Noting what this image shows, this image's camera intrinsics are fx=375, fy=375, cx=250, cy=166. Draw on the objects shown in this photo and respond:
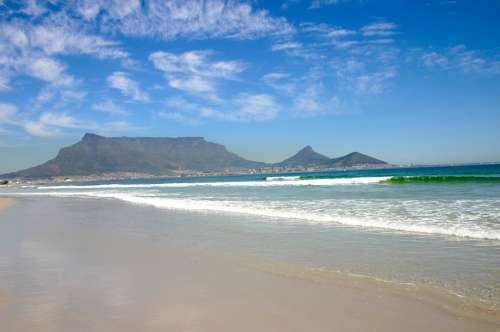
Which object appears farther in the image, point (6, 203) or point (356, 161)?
→ point (356, 161)

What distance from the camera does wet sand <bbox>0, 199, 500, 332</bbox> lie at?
12.3 ft

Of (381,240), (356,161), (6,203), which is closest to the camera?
(381,240)

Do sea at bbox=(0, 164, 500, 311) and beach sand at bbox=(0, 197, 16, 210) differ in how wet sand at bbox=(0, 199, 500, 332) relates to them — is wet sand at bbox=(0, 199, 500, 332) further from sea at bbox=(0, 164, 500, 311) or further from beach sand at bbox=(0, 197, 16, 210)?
beach sand at bbox=(0, 197, 16, 210)

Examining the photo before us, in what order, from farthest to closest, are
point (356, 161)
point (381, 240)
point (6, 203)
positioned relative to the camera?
point (356, 161) → point (6, 203) → point (381, 240)

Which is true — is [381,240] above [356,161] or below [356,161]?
below

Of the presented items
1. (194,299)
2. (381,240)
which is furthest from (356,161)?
(194,299)

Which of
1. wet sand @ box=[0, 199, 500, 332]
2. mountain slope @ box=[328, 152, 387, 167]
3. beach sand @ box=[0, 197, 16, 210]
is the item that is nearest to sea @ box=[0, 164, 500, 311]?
wet sand @ box=[0, 199, 500, 332]

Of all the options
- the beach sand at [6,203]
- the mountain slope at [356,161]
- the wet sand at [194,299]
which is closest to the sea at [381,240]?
the wet sand at [194,299]

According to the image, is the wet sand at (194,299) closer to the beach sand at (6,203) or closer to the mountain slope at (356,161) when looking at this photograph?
the beach sand at (6,203)

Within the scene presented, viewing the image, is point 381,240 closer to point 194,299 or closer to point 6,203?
point 194,299

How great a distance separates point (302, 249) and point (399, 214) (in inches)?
206

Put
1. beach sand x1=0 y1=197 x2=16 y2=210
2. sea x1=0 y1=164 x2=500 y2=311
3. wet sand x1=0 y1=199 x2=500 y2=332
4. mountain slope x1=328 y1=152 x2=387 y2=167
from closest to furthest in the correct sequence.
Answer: wet sand x1=0 y1=199 x2=500 y2=332
sea x1=0 y1=164 x2=500 y2=311
beach sand x1=0 y1=197 x2=16 y2=210
mountain slope x1=328 y1=152 x2=387 y2=167

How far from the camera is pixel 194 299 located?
4.52 meters

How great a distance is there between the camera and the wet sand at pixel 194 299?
3742 millimetres
